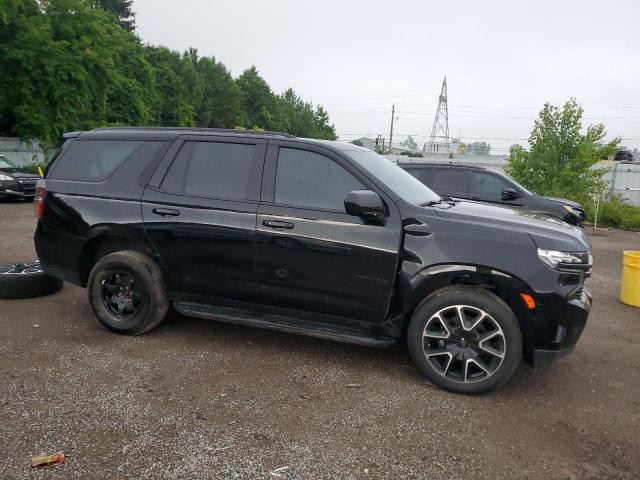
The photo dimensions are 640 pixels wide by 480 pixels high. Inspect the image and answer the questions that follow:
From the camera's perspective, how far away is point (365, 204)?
357 centimetres

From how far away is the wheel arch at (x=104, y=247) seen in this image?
4.36 m

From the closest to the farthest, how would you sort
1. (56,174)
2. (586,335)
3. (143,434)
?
(143,434)
(56,174)
(586,335)

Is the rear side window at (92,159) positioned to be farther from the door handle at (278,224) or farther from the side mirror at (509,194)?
the side mirror at (509,194)

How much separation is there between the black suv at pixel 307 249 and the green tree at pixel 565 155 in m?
11.2

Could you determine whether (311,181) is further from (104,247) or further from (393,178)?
(104,247)

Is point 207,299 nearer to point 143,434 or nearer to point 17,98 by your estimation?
point 143,434

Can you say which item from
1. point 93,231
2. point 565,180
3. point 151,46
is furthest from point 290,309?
point 151,46

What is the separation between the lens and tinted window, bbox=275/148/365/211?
388 cm

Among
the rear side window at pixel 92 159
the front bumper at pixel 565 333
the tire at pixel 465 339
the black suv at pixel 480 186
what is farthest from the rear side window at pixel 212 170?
the black suv at pixel 480 186

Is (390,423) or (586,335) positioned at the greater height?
(586,335)

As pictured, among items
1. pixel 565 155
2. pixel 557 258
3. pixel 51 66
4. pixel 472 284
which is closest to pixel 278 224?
pixel 472 284

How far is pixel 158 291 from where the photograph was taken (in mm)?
4305

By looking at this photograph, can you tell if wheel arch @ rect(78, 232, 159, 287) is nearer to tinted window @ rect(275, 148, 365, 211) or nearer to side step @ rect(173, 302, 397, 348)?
side step @ rect(173, 302, 397, 348)

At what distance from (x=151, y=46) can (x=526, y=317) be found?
6266cm
